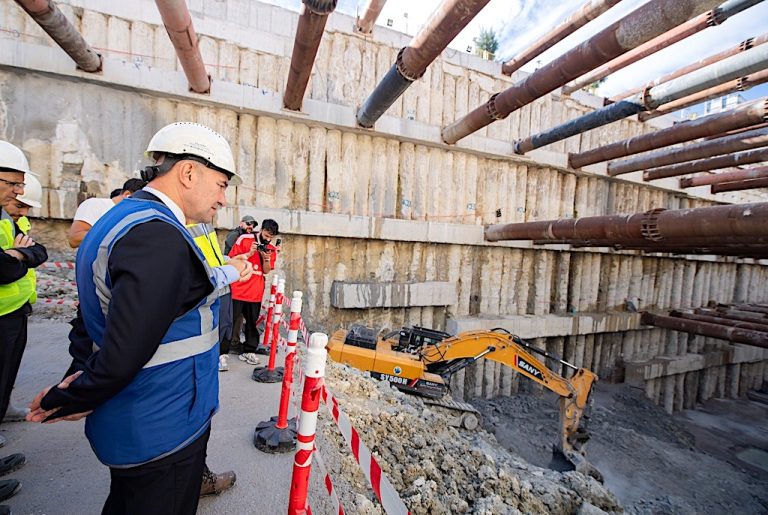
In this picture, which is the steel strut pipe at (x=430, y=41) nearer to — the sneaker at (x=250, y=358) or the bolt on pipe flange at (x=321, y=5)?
the bolt on pipe flange at (x=321, y=5)

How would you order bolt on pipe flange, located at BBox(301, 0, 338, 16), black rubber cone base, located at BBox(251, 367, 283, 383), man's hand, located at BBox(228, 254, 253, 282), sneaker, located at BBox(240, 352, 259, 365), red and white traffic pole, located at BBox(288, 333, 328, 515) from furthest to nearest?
sneaker, located at BBox(240, 352, 259, 365) < black rubber cone base, located at BBox(251, 367, 283, 383) < bolt on pipe flange, located at BBox(301, 0, 338, 16) < man's hand, located at BBox(228, 254, 253, 282) < red and white traffic pole, located at BBox(288, 333, 328, 515)

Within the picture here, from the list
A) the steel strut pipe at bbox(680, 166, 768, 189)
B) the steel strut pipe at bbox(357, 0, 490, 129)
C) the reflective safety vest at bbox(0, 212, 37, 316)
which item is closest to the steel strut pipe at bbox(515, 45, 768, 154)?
the steel strut pipe at bbox(357, 0, 490, 129)

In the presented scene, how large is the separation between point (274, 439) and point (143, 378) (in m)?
2.15

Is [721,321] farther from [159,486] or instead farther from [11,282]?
[11,282]

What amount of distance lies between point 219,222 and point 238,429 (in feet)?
16.3

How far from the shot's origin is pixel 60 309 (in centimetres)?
653

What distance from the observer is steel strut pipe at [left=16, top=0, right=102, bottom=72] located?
4562 millimetres

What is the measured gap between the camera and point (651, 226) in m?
6.23

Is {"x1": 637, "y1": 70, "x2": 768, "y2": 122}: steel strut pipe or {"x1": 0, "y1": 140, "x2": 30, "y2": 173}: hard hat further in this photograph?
{"x1": 637, "y1": 70, "x2": 768, "y2": 122}: steel strut pipe

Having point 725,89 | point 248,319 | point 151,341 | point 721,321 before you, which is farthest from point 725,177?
point 151,341

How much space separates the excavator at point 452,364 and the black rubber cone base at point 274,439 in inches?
118

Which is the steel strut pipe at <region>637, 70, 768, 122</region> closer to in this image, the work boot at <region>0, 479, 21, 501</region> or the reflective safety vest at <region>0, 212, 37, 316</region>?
the reflective safety vest at <region>0, 212, 37, 316</region>

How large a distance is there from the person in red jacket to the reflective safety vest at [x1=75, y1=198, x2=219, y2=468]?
340 centimetres

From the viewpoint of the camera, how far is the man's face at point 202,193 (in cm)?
158
